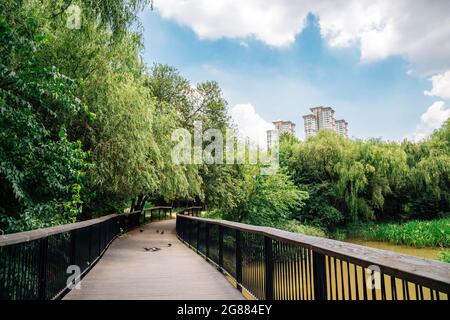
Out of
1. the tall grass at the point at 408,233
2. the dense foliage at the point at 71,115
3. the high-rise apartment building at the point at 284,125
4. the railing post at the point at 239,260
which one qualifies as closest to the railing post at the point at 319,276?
the railing post at the point at 239,260

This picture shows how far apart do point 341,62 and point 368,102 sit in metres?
3.42

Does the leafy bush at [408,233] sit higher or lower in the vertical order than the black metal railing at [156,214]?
lower

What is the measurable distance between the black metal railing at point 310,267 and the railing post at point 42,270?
2354 mm

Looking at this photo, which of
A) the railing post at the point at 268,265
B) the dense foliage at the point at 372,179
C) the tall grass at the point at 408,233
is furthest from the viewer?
the dense foliage at the point at 372,179

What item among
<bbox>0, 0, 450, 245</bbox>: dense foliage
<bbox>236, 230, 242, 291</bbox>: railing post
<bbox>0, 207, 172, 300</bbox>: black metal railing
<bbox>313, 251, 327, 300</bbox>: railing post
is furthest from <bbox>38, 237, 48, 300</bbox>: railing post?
<bbox>313, 251, 327, 300</bbox>: railing post

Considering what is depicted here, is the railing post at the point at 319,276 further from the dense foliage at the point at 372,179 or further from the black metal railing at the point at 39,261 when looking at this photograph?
the dense foliage at the point at 372,179

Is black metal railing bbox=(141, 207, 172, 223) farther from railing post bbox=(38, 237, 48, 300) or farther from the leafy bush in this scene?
railing post bbox=(38, 237, 48, 300)

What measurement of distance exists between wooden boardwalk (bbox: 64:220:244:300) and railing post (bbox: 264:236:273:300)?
78cm

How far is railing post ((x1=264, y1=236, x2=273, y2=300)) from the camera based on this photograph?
135 inches

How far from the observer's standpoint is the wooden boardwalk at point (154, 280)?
166 inches

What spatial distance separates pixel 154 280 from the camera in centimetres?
512

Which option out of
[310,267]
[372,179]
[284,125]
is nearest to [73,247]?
[310,267]
